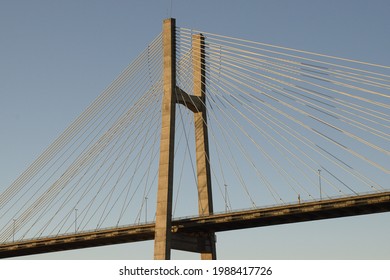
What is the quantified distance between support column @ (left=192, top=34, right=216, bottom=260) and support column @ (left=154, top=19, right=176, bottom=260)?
3173 mm

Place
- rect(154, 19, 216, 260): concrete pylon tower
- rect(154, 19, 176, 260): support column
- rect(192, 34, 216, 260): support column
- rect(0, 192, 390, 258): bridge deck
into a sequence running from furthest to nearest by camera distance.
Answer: rect(192, 34, 216, 260): support column < rect(154, 19, 216, 260): concrete pylon tower < rect(154, 19, 176, 260): support column < rect(0, 192, 390, 258): bridge deck

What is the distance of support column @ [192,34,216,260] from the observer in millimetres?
64750

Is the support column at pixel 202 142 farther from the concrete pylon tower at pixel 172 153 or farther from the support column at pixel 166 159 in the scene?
the support column at pixel 166 159

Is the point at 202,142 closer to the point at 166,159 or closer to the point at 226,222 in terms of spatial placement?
the point at 166,159

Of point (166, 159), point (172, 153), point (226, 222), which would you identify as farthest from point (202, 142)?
point (226, 222)

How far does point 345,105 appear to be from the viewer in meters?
52.9

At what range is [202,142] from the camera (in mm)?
66188

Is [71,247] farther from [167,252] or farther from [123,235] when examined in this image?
[167,252]

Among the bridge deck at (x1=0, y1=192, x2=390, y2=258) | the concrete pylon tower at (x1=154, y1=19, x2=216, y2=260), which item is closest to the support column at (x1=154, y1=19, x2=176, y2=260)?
the concrete pylon tower at (x1=154, y1=19, x2=216, y2=260)

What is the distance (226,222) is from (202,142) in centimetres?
716

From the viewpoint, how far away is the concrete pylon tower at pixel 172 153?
197 feet

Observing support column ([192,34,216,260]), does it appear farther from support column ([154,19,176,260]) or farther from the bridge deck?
support column ([154,19,176,260])
